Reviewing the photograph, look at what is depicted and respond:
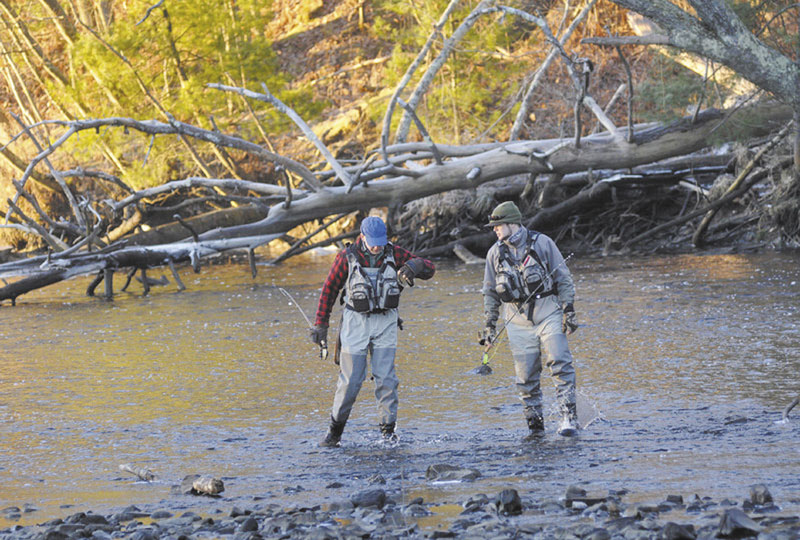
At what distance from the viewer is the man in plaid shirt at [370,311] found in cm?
688

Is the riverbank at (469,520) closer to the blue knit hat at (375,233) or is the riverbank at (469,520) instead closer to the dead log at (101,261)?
the blue knit hat at (375,233)

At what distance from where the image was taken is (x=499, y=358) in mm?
10164

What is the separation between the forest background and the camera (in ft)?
55.8

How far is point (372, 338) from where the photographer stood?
277 inches

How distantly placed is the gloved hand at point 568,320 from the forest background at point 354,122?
674 cm

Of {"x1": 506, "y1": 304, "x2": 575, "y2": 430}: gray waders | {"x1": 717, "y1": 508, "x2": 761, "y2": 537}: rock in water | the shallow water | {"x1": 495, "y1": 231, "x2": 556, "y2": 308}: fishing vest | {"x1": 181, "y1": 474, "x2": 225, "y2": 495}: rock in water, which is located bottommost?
the shallow water

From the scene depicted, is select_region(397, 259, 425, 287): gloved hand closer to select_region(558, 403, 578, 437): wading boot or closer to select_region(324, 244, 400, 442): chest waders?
select_region(324, 244, 400, 442): chest waders

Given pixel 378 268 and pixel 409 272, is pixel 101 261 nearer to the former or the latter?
pixel 378 268

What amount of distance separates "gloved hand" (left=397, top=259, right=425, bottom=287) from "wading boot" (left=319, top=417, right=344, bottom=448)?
1073 millimetres

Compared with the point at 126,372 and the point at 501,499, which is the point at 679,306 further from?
the point at 501,499

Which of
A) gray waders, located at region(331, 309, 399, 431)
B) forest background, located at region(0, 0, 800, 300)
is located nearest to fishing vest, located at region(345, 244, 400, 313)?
gray waders, located at region(331, 309, 399, 431)

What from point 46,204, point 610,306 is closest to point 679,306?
point 610,306

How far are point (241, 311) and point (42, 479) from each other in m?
8.73

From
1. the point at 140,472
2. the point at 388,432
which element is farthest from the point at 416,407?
the point at 140,472
